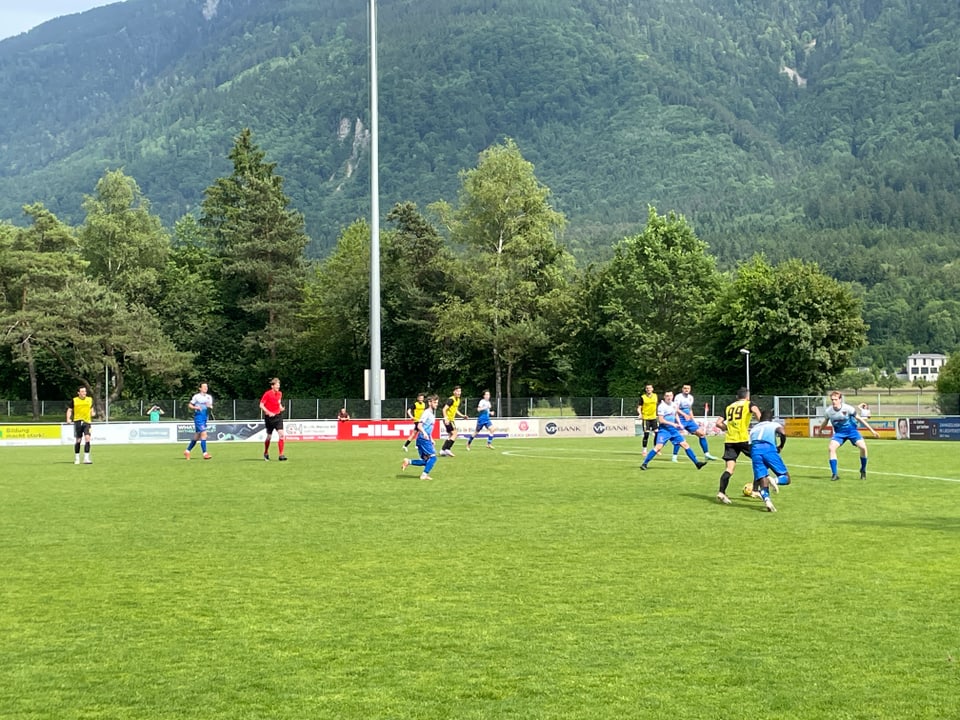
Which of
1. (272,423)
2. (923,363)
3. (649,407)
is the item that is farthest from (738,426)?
(923,363)

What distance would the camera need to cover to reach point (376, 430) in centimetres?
4991

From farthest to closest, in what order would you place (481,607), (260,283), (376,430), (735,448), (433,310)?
1. (260,283)
2. (433,310)
3. (376,430)
4. (735,448)
5. (481,607)

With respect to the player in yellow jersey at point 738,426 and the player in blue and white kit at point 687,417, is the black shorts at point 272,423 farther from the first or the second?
the player in yellow jersey at point 738,426

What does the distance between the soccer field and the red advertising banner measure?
29944 millimetres

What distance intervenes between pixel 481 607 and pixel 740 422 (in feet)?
34.5

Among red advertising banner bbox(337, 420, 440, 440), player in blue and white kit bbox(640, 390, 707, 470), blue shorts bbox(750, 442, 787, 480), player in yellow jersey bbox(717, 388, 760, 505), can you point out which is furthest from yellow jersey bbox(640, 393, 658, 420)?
red advertising banner bbox(337, 420, 440, 440)

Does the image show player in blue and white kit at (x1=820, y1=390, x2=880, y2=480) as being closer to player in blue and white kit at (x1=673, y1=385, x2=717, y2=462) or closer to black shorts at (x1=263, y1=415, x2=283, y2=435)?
player in blue and white kit at (x1=673, y1=385, x2=717, y2=462)

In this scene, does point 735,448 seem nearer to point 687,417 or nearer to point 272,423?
point 687,417

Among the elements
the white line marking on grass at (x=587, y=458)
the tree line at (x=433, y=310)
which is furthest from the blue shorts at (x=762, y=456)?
the tree line at (x=433, y=310)

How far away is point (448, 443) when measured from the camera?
1318 inches

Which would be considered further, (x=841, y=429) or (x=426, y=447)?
(x=426, y=447)

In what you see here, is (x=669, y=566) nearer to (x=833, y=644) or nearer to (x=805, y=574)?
(x=805, y=574)

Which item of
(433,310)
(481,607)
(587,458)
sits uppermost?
(433,310)

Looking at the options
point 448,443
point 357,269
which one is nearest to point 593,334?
point 357,269
